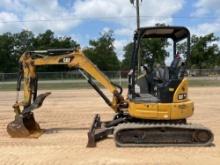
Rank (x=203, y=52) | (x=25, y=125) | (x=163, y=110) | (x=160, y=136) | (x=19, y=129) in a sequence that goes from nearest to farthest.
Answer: (x=160, y=136), (x=163, y=110), (x=19, y=129), (x=25, y=125), (x=203, y=52)

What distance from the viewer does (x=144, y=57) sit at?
14.3 meters

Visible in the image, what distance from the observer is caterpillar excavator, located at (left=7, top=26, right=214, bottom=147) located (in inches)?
476

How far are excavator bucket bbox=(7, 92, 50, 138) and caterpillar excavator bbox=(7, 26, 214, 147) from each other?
26 mm

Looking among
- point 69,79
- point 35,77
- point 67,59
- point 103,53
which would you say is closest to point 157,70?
point 67,59

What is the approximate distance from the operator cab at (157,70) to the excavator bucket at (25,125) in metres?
2.84

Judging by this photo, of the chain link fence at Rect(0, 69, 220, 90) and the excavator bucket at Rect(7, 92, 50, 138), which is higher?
the chain link fence at Rect(0, 69, 220, 90)

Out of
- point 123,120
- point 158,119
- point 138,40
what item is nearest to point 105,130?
point 123,120

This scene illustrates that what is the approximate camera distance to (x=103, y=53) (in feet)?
274

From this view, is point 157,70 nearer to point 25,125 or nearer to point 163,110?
point 163,110

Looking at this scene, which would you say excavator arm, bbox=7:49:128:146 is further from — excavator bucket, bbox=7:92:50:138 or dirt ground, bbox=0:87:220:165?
dirt ground, bbox=0:87:220:165

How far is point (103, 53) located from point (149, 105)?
71.4m

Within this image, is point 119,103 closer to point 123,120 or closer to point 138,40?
point 123,120

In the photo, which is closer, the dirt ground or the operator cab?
the dirt ground

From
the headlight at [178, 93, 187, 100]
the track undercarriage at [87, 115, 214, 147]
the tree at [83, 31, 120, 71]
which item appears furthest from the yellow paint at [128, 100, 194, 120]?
the tree at [83, 31, 120, 71]
